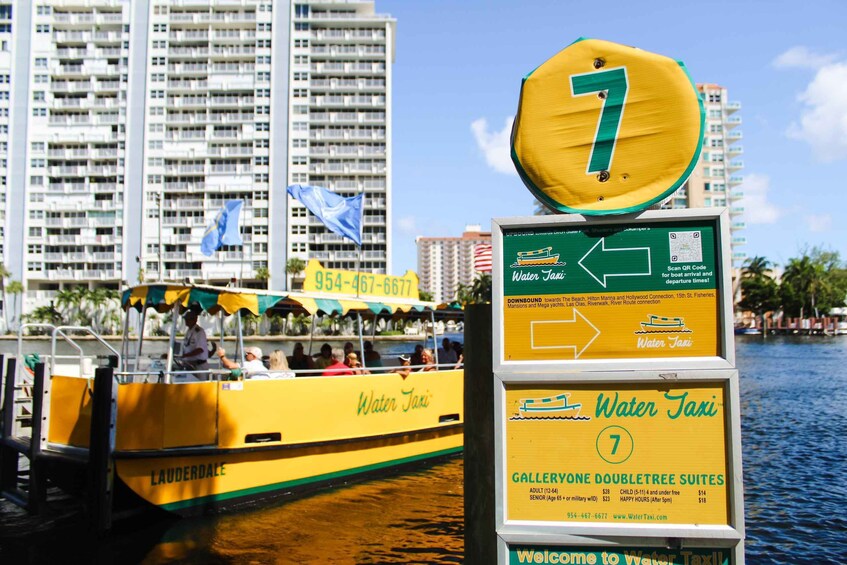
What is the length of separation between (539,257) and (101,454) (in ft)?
25.1

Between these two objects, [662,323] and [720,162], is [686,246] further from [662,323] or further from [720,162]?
[720,162]

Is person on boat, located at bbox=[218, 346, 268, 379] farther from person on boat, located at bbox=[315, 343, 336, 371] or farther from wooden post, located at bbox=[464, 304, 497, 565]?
wooden post, located at bbox=[464, 304, 497, 565]

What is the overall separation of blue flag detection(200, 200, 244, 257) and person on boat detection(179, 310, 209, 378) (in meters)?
4.83

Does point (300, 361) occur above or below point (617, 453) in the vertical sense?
below

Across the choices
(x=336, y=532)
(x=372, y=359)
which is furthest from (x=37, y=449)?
(x=372, y=359)

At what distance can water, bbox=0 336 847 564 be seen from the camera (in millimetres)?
8555

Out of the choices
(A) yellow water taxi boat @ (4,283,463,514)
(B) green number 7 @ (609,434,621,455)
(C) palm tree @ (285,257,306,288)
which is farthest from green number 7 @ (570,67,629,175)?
Result: (C) palm tree @ (285,257,306,288)

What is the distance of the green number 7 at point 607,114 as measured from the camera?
309 cm

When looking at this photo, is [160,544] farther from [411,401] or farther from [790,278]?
[790,278]

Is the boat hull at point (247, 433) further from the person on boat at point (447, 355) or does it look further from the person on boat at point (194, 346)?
the person on boat at point (447, 355)

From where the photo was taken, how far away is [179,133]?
85.2m

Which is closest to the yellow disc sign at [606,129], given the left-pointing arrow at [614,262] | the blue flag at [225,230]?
the left-pointing arrow at [614,262]

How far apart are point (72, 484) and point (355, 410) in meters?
4.29

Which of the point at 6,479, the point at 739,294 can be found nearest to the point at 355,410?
the point at 6,479
